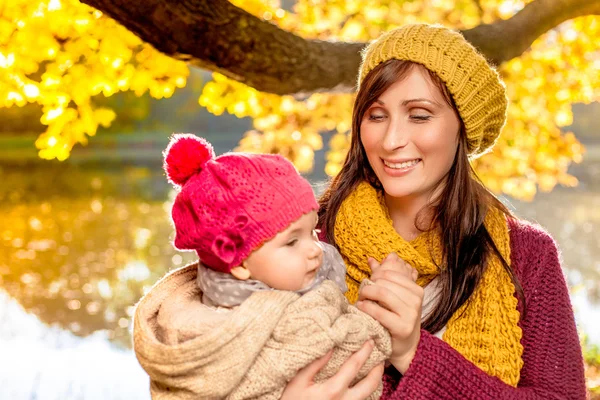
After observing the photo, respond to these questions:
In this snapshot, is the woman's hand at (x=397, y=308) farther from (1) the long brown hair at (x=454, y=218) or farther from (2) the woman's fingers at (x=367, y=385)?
(1) the long brown hair at (x=454, y=218)

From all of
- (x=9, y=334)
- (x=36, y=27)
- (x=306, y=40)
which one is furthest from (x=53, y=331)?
(x=306, y=40)

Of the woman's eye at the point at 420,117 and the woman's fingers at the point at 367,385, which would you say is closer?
the woman's fingers at the point at 367,385

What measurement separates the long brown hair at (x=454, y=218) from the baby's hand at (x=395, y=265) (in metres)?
0.15

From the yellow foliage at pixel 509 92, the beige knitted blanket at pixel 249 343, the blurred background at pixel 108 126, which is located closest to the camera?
the beige knitted blanket at pixel 249 343

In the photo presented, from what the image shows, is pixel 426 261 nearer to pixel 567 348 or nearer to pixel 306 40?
pixel 567 348

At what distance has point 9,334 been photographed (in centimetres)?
739

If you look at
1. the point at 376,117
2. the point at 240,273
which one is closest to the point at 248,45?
the point at 376,117

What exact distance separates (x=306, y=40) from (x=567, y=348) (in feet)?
6.24

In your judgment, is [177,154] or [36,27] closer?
[177,154]

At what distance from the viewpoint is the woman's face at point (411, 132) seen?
1.97m

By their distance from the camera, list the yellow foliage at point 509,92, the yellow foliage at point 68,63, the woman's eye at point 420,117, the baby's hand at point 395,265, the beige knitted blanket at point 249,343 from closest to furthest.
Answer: the beige knitted blanket at point 249,343
the baby's hand at point 395,265
the woman's eye at point 420,117
the yellow foliage at point 68,63
the yellow foliage at point 509,92

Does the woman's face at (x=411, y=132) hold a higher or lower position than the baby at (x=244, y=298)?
higher

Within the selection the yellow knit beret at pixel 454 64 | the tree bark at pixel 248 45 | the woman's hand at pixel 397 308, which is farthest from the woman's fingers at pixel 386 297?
the tree bark at pixel 248 45

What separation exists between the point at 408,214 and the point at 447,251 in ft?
0.81
